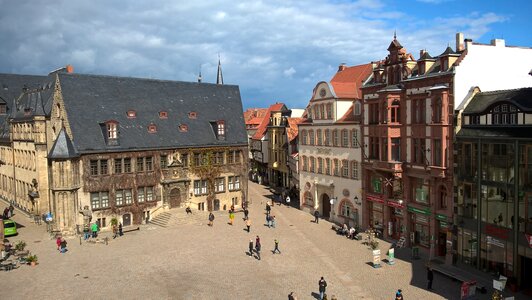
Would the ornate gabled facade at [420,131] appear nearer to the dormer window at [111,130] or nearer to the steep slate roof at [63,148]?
the dormer window at [111,130]

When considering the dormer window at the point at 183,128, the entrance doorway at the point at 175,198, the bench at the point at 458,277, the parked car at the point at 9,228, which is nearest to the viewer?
the bench at the point at 458,277

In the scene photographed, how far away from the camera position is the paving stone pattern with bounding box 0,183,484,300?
→ 99.2ft

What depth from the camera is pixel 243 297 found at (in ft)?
96.3

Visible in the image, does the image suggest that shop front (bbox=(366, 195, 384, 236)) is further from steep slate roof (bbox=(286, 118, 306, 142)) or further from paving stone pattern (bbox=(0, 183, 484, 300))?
steep slate roof (bbox=(286, 118, 306, 142))

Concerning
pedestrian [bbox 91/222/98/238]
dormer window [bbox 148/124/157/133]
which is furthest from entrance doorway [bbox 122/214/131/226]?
dormer window [bbox 148/124/157/133]

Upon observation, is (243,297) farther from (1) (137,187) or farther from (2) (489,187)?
(1) (137,187)

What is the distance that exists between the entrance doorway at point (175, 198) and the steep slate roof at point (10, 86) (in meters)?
30.2

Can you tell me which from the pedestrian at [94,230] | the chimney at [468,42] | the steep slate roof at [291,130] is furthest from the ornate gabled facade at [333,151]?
the pedestrian at [94,230]

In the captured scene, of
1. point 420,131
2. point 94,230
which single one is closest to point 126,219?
point 94,230

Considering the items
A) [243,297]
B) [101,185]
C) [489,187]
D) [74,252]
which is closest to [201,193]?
[101,185]

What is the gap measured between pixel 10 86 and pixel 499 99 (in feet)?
229

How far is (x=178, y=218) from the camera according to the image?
51.5 m

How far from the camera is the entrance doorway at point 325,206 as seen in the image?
53503 millimetres

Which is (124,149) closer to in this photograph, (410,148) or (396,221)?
(396,221)
